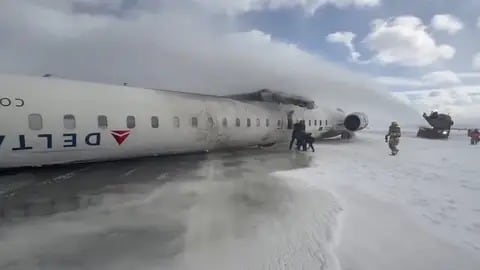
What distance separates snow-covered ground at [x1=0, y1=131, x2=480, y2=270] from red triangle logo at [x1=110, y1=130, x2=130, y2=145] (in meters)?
1.95

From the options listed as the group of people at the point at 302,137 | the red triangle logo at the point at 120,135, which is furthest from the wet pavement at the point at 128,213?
the group of people at the point at 302,137

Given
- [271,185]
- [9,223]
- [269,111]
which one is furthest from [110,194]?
[269,111]

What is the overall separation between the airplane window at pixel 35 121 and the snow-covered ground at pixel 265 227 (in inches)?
66.7

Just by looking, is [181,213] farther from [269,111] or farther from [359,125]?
[359,125]

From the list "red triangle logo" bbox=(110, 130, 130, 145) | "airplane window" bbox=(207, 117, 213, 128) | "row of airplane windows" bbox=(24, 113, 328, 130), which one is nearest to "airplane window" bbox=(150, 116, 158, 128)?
"row of airplane windows" bbox=(24, 113, 328, 130)

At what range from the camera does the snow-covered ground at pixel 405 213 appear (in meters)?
4.07

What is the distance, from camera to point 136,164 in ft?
37.0

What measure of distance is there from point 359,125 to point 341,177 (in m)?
15.8

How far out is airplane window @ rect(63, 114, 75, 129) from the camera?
30.5ft

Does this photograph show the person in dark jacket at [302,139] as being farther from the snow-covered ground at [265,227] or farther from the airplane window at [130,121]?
the airplane window at [130,121]

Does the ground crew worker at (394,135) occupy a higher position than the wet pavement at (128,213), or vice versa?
the ground crew worker at (394,135)

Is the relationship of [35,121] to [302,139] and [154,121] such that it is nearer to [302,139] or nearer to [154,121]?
[154,121]

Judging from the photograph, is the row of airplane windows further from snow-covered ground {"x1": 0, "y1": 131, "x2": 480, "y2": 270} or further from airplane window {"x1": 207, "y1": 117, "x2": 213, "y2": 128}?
snow-covered ground {"x1": 0, "y1": 131, "x2": 480, "y2": 270}

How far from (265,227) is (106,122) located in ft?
22.0
